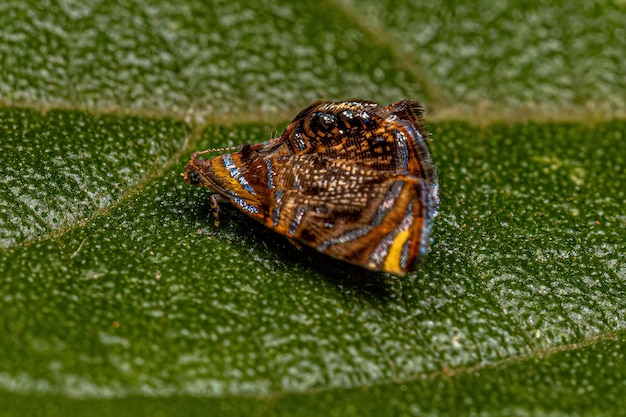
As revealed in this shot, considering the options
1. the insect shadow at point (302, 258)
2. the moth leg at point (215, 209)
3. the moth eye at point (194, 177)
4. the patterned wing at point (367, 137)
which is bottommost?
the insect shadow at point (302, 258)

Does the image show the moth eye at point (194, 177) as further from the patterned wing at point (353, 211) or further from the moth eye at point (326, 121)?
the moth eye at point (326, 121)

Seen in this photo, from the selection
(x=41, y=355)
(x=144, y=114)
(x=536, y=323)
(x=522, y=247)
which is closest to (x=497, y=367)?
(x=536, y=323)

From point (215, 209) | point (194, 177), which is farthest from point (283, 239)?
point (194, 177)

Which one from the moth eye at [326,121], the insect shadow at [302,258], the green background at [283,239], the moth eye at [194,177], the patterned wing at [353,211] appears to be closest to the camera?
the green background at [283,239]

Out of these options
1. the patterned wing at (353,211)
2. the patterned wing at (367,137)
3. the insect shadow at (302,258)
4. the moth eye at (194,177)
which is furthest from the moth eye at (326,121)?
the moth eye at (194,177)

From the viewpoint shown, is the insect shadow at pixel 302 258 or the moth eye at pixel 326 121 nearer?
the insect shadow at pixel 302 258

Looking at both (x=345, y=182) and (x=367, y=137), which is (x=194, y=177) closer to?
(x=345, y=182)

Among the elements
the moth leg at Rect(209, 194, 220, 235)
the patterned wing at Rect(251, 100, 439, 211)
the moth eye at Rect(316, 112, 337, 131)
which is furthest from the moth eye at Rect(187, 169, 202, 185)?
the moth eye at Rect(316, 112, 337, 131)
